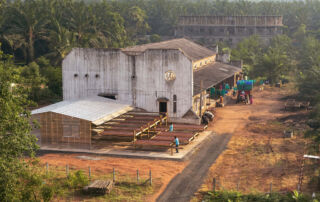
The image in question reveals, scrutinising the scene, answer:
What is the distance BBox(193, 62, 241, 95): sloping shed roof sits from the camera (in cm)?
4817

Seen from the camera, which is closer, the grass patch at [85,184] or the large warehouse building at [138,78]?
the grass patch at [85,184]

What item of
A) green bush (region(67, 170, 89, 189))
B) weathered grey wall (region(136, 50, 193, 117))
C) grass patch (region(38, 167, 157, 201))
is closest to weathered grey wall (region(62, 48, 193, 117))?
weathered grey wall (region(136, 50, 193, 117))

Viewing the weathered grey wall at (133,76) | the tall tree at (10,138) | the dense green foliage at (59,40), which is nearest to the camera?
the tall tree at (10,138)

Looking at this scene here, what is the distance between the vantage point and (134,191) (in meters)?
26.5

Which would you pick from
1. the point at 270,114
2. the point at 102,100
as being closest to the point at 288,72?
the point at 270,114

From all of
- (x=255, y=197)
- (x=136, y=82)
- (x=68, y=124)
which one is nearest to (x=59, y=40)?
(x=136, y=82)

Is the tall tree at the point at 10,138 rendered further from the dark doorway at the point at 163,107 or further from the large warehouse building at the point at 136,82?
the dark doorway at the point at 163,107

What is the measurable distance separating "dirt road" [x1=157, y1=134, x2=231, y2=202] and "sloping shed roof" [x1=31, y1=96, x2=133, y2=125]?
28.0 feet

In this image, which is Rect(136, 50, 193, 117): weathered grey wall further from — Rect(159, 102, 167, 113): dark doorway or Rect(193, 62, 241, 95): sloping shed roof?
Rect(193, 62, 241, 95): sloping shed roof

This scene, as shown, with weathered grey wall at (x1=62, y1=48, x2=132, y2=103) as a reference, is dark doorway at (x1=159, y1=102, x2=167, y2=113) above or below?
below

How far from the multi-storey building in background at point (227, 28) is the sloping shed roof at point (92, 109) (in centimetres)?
6876

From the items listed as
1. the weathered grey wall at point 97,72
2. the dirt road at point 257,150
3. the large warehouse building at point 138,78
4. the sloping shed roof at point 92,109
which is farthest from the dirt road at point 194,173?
the weathered grey wall at point 97,72

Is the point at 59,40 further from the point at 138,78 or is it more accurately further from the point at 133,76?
the point at 138,78

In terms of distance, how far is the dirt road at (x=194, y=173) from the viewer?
1024 inches
